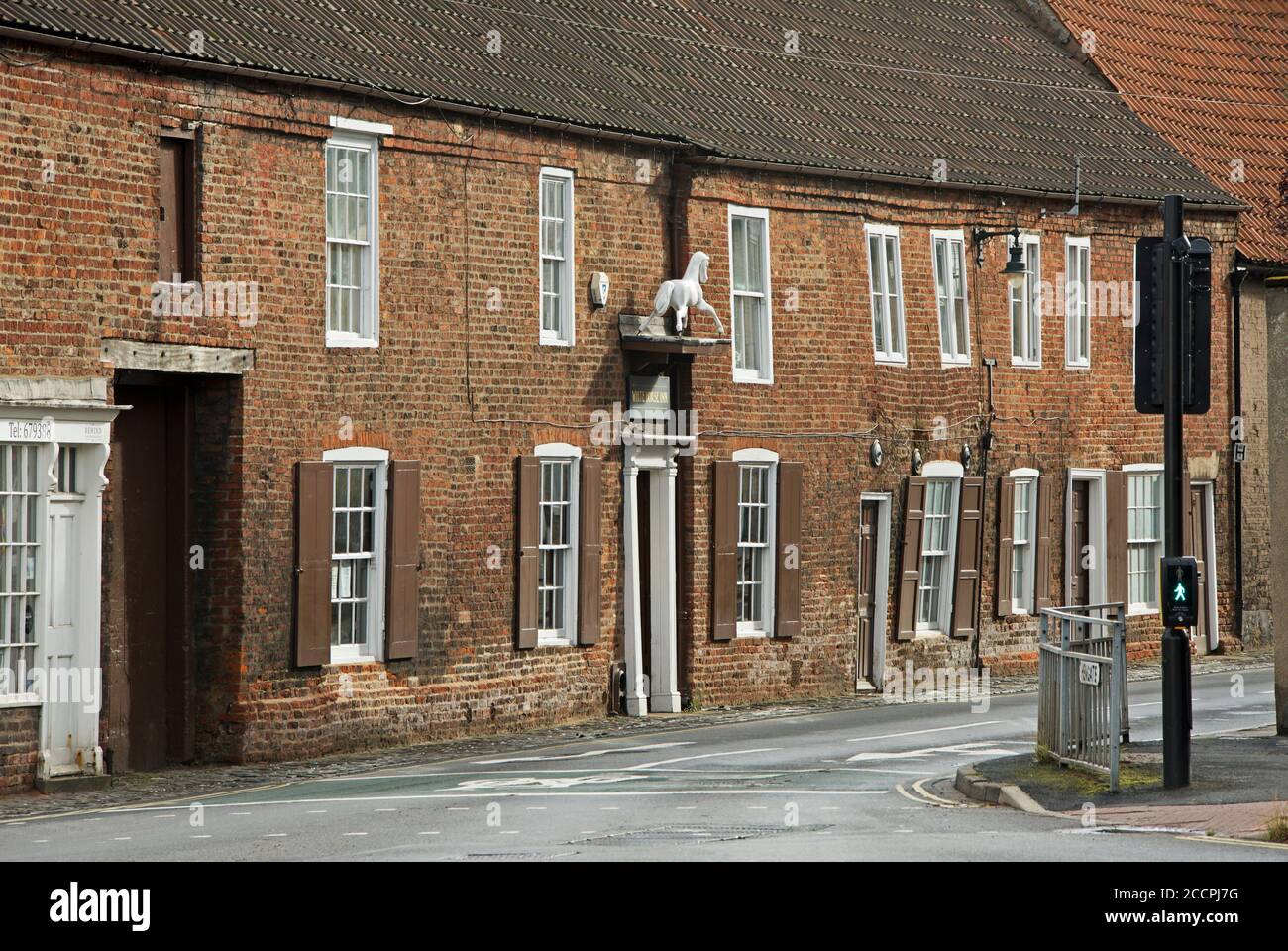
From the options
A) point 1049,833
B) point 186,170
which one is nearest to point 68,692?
point 186,170

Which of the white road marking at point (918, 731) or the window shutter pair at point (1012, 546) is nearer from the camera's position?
the white road marking at point (918, 731)

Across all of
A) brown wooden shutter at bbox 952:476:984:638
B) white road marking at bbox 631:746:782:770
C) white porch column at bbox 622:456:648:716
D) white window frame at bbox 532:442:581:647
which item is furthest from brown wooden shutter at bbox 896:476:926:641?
white road marking at bbox 631:746:782:770

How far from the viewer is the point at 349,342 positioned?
73.8 ft

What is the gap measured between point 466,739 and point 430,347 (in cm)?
400

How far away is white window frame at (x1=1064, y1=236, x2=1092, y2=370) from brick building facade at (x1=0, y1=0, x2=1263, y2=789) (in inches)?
2.9

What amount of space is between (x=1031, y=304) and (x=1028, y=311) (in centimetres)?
13

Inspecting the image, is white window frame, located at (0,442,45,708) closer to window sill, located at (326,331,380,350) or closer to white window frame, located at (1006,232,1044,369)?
window sill, located at (326,331,380,350)

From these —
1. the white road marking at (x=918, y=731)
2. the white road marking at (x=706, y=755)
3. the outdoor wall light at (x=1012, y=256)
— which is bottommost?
the white road marking at (x=706, y=755)

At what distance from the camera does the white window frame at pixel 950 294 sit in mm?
30891

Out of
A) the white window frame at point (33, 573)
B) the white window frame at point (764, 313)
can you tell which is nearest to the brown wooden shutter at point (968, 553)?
the white window frame at point (764, 313)

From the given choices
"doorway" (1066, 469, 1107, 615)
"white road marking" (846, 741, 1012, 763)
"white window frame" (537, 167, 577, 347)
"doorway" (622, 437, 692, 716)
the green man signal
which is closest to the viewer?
the green man signal

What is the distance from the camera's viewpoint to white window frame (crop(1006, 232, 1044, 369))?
32.2m

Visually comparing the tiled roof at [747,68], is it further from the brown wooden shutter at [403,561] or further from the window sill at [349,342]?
the brown wooden shutter at [403,561]

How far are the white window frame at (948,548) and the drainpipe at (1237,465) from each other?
21.4ft
